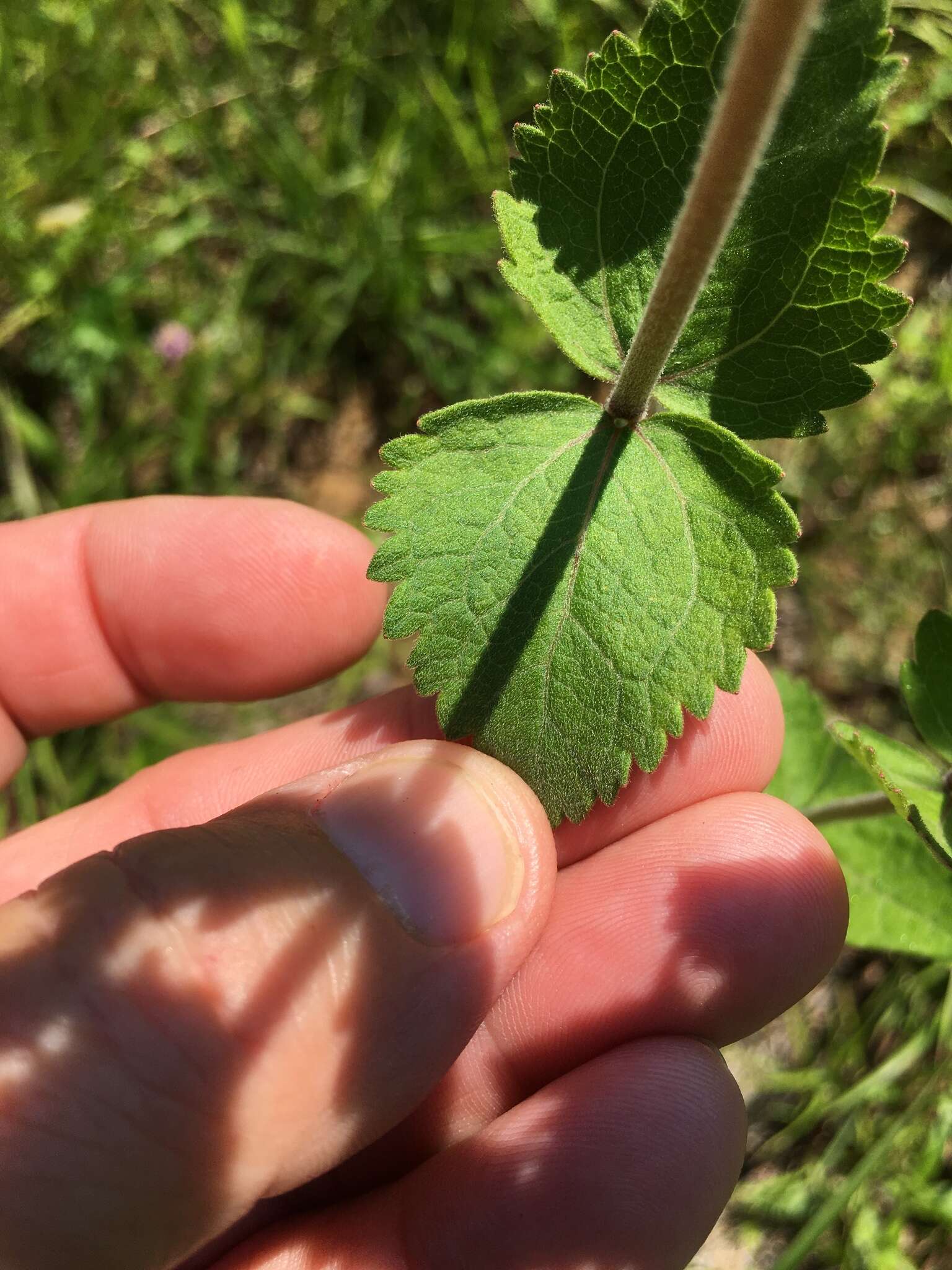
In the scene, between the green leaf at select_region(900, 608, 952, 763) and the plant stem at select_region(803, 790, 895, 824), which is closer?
the green leaf at select_region(900, 608, 952, 763)

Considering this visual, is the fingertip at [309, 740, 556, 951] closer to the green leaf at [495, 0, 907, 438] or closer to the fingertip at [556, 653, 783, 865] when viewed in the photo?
the fingertip at [556, 653, 783, 865]

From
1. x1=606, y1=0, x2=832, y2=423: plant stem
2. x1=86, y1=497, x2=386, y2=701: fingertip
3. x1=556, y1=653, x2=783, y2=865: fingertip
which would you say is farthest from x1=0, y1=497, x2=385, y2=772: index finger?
x1=606, y1=0, x2=832, y2=423: plant stem

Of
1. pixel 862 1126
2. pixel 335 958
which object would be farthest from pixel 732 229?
pixel 862 1126

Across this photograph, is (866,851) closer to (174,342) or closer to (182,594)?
(182,594)

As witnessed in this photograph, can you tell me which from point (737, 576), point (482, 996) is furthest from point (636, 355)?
point (482, 996)

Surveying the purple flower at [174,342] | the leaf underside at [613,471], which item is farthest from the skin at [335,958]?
the purple flower at [174,342]

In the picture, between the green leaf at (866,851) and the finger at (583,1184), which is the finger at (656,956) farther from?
the green leaf at (866,851)
